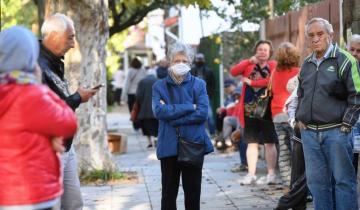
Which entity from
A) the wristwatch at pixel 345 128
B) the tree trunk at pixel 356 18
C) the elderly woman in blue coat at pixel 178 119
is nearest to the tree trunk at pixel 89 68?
the elderly woman in blue coat at pixel 178 119

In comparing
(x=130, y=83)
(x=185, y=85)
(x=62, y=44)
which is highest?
(x=62, y=44)

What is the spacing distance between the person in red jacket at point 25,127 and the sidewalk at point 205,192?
4.37 metres

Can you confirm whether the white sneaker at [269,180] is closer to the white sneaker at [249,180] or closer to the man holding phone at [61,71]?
the white sneaker at [249,180]

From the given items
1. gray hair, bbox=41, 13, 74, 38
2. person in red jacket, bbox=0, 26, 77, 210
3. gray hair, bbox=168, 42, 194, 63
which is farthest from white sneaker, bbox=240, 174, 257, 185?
person in red jacket, bbox=0, 26, 77, 210

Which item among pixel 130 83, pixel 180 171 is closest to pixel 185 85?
pixel 180 171

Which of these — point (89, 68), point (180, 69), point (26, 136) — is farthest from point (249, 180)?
point (26, 136)

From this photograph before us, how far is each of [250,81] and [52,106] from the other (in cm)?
582

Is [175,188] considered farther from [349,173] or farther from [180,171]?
[349,173]

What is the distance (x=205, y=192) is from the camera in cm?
958

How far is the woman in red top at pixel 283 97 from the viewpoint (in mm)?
8688

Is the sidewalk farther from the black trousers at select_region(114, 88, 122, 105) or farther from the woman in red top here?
the black trousers at select_region(114, 88, 122, 105)

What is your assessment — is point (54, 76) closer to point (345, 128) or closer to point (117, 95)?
point (345, 128)

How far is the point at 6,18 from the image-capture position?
100ft

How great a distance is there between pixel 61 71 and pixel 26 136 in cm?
157
